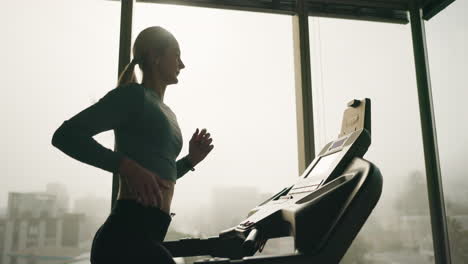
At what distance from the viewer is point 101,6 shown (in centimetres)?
241

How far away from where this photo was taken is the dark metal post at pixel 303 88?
250cm

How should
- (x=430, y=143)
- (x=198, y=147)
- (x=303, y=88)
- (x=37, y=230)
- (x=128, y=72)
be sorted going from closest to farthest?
(x=128, y=72)
(x=198, y=147)
(x=37, y=230)
(x=303, y=88)
(x=430, y=143)

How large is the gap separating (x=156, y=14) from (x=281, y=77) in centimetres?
101

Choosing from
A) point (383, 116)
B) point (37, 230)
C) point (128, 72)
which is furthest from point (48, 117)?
point (383, 116)

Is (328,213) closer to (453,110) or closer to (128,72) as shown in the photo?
(128,72)

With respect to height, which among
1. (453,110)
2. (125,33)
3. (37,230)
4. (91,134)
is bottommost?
(37,230)

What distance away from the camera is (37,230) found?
210cm

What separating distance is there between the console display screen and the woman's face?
0.61 m

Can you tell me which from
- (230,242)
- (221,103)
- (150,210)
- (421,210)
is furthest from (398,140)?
(150,210)

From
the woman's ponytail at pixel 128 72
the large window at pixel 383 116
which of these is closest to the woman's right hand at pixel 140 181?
the woman's ponytail at pixel 128 72

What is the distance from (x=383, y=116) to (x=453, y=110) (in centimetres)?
50

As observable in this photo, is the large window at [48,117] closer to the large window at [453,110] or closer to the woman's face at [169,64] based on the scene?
the woman's face at [169,64]

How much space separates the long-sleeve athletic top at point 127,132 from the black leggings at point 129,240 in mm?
119

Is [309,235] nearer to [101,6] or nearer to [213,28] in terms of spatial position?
[213,28]
